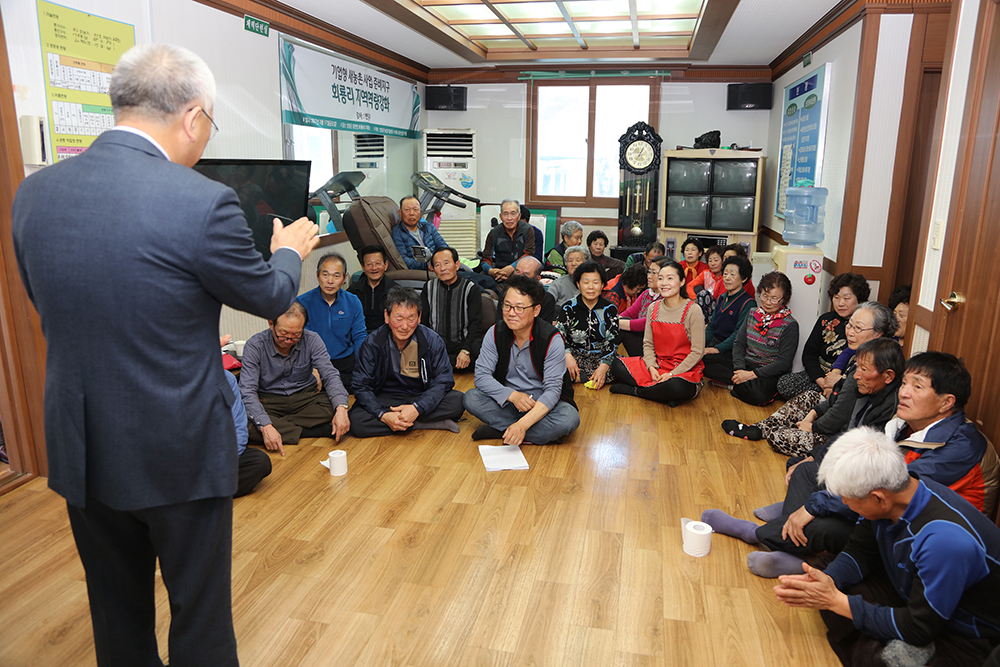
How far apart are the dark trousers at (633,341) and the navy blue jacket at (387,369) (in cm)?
171

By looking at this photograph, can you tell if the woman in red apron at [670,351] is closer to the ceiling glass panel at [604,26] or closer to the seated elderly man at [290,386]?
the seated elderly man at [290,386]

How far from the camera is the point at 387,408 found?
390 centimetres

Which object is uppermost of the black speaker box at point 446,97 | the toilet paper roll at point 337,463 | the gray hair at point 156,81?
the black speaker box at point 446,97

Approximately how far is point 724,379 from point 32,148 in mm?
4266

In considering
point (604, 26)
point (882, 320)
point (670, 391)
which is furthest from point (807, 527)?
point (604, 26)

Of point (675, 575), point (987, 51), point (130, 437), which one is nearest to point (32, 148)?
point (130, 437)

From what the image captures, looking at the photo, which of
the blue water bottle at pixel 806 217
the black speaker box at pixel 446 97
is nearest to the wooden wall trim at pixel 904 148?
the blue water bottle at pixel 806 217

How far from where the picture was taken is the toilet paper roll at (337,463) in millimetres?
3344

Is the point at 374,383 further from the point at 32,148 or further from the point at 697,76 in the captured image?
the point at 697,76

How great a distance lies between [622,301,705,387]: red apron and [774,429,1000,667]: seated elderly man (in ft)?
8.28

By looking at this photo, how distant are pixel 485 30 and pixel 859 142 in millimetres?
3776

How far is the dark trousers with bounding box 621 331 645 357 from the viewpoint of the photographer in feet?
16.6

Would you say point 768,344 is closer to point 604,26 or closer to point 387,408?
point 387,408

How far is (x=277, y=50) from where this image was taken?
A: 5160 mm
